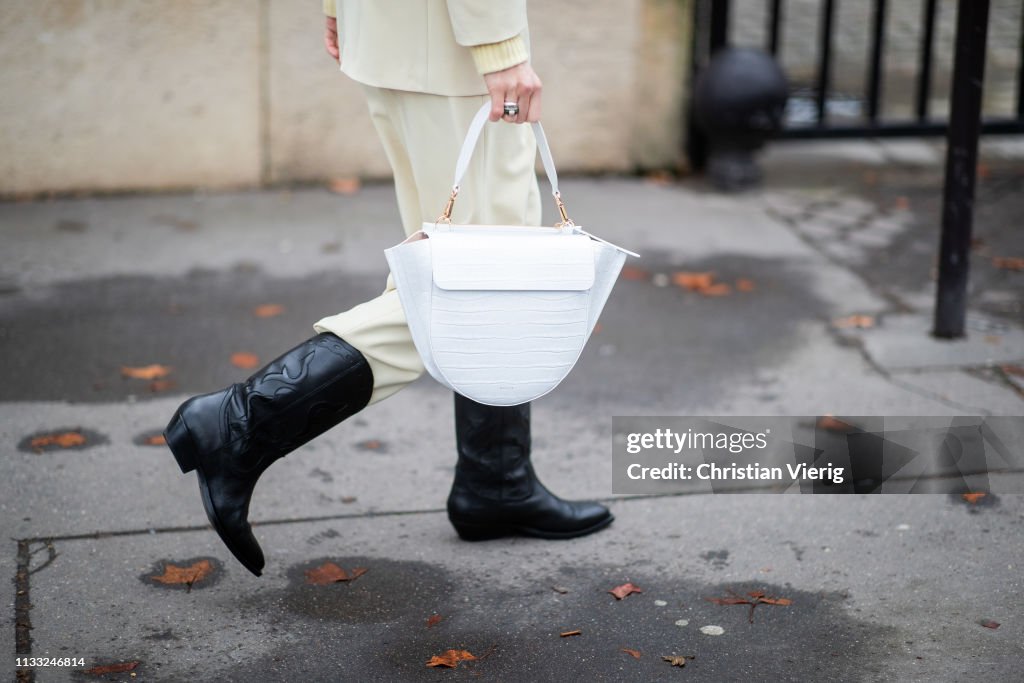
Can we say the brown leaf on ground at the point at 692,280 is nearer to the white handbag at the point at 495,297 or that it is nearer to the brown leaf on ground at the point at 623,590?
the brown leaf on ground at the point at 623,590

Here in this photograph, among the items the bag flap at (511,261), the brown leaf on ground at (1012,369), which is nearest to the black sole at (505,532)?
the bag flap at (511,261)

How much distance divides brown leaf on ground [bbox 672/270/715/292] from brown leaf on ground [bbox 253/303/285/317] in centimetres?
162

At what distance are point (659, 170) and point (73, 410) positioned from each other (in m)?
3.72

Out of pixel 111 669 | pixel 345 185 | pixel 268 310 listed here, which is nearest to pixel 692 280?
pixel 268 310

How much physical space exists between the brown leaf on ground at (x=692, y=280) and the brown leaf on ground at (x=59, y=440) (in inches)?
99.1

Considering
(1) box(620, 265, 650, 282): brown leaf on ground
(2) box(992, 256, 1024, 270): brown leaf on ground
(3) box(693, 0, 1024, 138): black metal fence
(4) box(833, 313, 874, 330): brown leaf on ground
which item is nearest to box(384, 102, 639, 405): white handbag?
(4) box(833, 313, 874, 330): brown leaf on ground

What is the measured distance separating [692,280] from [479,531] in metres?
2.29

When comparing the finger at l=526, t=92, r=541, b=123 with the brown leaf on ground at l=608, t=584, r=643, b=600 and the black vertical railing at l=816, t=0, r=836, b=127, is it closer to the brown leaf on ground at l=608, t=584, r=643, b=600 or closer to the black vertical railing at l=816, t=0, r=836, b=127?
the brown leaf on ground at l=608, t=584, r=643, b=600

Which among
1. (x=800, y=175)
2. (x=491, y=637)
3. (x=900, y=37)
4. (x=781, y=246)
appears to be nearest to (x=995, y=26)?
(x=900, y=37)

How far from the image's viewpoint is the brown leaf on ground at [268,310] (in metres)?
4.82

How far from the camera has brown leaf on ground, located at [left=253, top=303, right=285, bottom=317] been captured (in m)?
4.82

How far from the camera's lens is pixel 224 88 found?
610 cm

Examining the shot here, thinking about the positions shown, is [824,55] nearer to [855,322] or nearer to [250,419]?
[855,322]

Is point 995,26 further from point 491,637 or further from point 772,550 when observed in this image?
point 491,637
